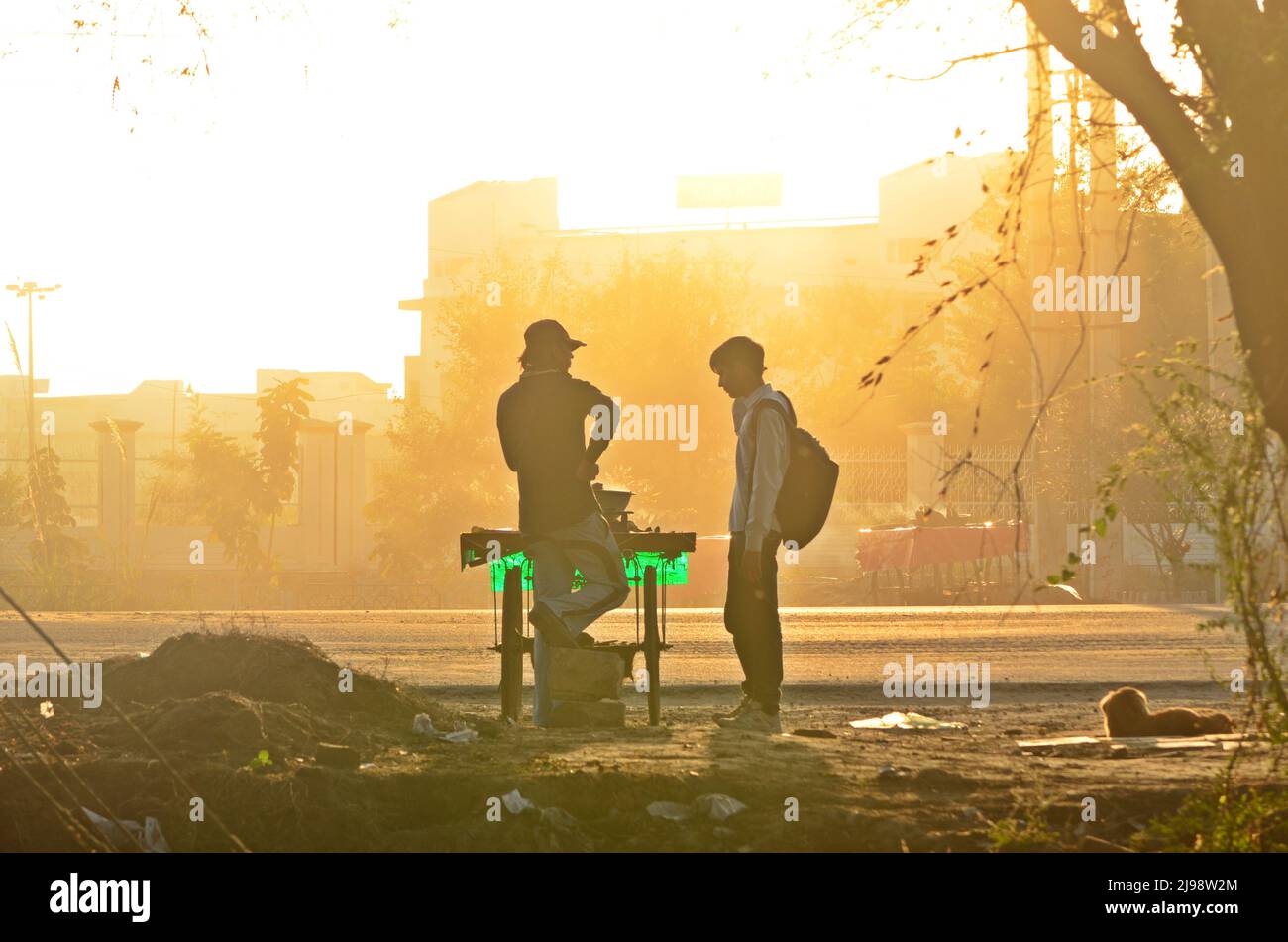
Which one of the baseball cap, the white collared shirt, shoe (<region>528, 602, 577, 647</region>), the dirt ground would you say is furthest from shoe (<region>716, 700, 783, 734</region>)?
the baseball cap

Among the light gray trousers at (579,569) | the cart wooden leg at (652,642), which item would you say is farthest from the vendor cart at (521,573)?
the light gray trousers at (579,569)

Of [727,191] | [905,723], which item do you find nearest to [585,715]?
[905,723]

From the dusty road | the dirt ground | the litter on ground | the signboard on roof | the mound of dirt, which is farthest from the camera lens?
the signboard on roof

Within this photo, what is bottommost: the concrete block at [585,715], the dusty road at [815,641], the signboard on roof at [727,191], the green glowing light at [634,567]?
the dusty road at [815,641]

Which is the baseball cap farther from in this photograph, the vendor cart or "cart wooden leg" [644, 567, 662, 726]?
"cart wooden leg" [644, 567, 662, 726]

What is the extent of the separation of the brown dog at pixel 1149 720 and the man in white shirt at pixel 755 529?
171 centimetres

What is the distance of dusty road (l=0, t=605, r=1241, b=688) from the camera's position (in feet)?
44.5

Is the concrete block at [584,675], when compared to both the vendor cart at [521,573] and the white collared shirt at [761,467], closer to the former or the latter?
the vendor cart at [521,573]

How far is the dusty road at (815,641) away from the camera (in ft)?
44.5

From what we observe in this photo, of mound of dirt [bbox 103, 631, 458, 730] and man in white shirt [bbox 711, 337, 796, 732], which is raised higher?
man in white shirt [bbox 711, 337, 796, 732]

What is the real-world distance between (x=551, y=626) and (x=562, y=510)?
0.58 meters

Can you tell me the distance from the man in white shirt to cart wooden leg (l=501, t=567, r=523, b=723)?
3.59ft
